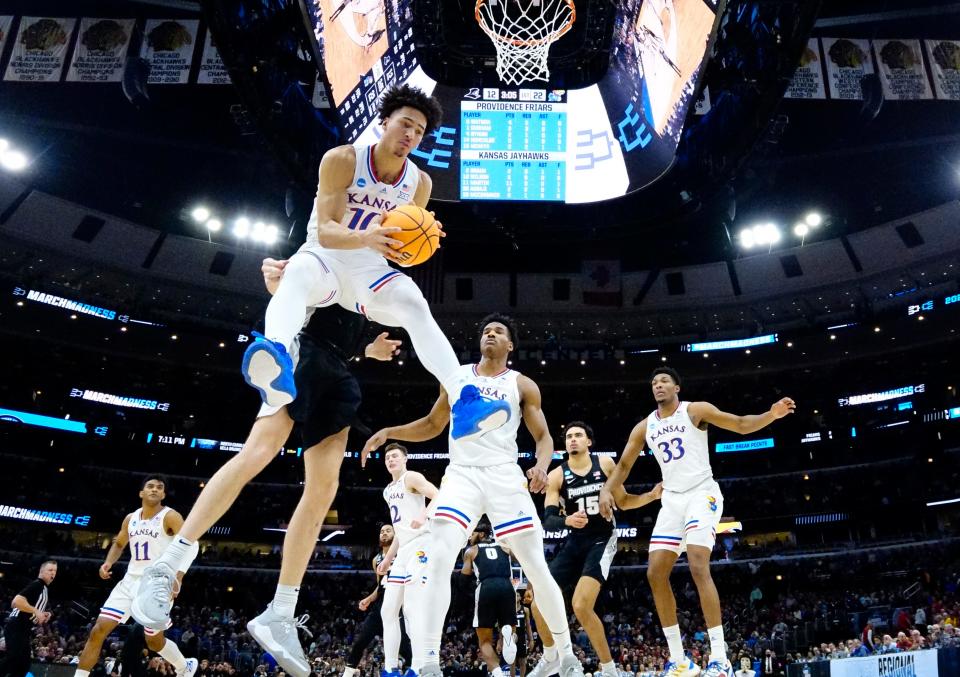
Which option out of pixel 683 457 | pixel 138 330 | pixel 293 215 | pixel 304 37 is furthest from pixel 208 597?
pixel 683 457

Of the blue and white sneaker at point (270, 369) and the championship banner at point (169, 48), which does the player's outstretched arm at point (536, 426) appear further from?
the championship banner at point (169, 48)

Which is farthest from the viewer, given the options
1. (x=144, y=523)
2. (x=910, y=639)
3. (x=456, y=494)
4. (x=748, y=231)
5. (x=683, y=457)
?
(x=748, y=231)

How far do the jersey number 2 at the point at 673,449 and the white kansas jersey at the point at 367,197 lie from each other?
3894 mm

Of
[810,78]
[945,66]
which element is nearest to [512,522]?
[810,78]

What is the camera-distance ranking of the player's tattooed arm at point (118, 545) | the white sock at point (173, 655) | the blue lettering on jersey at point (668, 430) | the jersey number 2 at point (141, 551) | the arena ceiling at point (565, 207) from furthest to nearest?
the arena ceiling at point (565, 207) < the player's tattooed arm at point (118, 545) < the jersey number 2 at point (141, 551) < the white sock at point (173, 655) < the blue lettering on jersey at point (668, 430)

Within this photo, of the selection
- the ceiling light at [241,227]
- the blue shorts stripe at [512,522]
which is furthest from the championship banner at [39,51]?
the blue shorts stripe at [512,522]

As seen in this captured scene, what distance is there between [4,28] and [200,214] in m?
10.8

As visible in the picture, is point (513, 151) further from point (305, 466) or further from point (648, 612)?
point (648, 612)

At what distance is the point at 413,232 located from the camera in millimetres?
4523

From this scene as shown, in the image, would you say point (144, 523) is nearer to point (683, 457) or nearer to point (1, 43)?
point (683, 457)

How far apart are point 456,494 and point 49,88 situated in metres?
22.3

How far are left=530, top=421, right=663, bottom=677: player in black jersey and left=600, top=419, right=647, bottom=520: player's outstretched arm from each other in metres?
0.12

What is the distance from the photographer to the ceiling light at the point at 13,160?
950 inches

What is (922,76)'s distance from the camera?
18.0m
